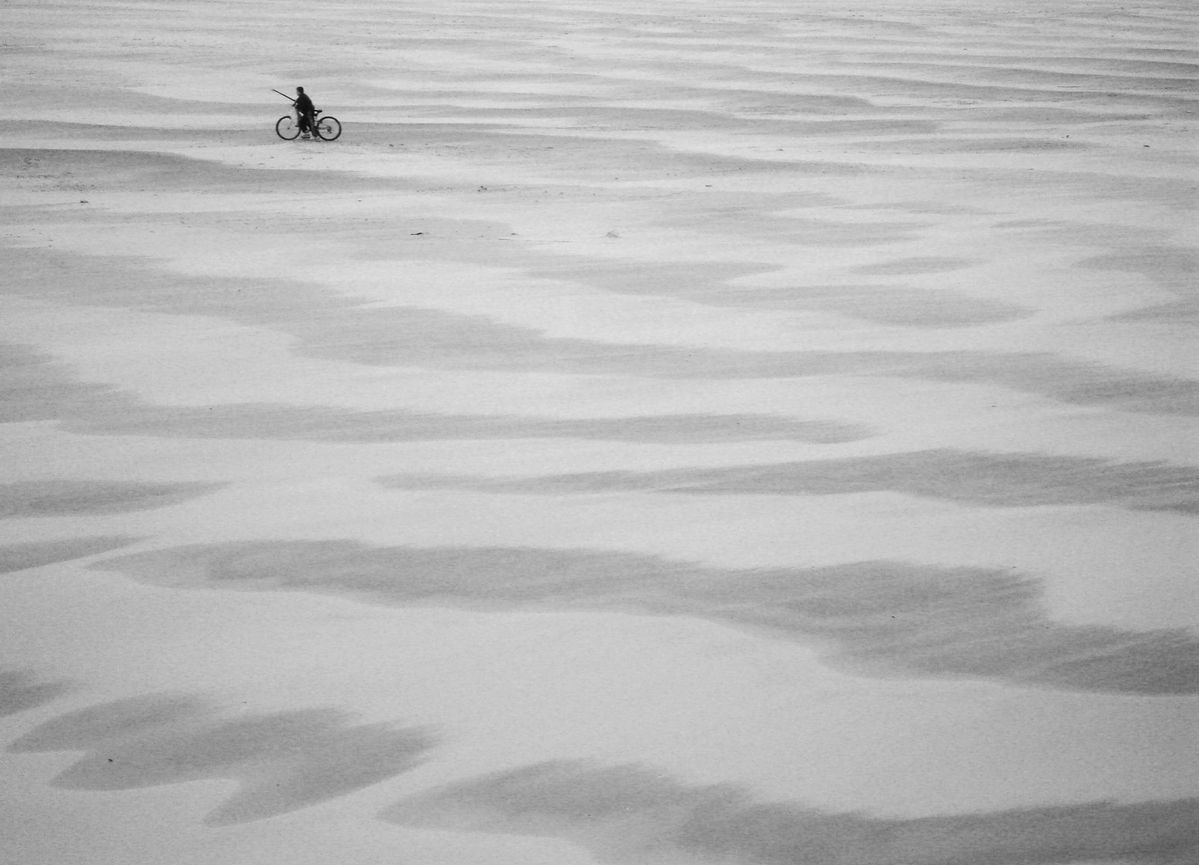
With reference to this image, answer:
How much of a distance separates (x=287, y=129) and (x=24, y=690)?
16.5 ft

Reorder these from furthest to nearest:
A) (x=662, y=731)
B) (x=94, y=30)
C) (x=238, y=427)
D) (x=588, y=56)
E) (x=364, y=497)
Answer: (x=94, y=30) < (x=588, y=56) < (x=238, y=427) < (x=364, y=497) < (x=662, y=731)

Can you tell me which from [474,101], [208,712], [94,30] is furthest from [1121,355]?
[94,30]

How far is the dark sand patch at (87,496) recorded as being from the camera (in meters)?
2.08

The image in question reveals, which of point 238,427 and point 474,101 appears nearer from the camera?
point 238,427

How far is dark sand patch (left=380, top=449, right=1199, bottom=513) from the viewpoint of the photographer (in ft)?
6.93

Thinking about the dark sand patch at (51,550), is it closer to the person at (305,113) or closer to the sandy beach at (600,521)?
the sandy beach at (600,521)

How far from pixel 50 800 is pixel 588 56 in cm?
831

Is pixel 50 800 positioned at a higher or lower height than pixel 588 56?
lower

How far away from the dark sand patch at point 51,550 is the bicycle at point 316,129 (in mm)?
4370

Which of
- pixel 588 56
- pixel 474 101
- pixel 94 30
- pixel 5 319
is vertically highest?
pixel 94 30

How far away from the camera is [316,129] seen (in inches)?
236

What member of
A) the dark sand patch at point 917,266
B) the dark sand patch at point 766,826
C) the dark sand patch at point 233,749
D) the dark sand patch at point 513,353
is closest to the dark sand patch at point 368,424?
the dark sand patch at point 513,353

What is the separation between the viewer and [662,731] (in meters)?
1.49

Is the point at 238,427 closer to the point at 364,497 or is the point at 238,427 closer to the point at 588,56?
the point at 364,497
